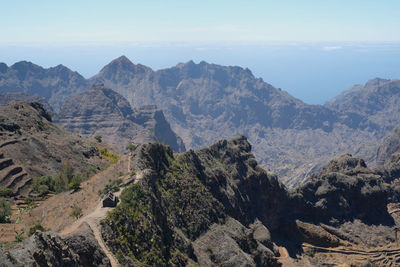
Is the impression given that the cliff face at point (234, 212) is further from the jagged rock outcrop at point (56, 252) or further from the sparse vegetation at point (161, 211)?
the jagged rock outcrop at point (56, 252)

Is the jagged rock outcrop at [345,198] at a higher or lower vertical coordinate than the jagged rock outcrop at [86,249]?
lower

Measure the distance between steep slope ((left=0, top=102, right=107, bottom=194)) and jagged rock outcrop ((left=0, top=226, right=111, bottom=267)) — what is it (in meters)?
37.9

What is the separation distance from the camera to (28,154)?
243 ft

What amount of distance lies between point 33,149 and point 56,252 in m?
56.8

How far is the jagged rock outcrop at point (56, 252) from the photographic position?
23.7 metres

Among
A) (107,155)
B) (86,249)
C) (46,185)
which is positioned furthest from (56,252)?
(107,155)

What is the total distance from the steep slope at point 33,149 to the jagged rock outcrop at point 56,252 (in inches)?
1494

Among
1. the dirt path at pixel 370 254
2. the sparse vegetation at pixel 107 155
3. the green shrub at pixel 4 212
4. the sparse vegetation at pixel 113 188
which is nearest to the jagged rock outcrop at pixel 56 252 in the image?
the sparse vegetation at pixel 113 188

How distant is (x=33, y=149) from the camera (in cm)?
7700

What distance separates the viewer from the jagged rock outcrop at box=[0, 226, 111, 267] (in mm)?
23656

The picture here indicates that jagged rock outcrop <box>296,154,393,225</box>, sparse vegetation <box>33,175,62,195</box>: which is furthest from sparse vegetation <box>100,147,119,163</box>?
jagged rock outcrop <box>296,154,393,225</box>

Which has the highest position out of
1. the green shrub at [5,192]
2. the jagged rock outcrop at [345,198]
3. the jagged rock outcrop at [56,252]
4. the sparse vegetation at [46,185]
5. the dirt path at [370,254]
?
the jagged rock outcrop at [56,252]

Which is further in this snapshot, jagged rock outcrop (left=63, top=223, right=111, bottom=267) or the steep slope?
the steep slope

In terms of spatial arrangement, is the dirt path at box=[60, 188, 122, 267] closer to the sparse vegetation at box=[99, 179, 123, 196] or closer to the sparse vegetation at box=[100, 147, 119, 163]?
the sparse vegetation at box=[99, 179, 123, 196]
